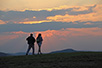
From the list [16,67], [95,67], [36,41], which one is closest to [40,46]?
[36,41]

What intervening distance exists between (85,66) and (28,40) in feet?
38.8

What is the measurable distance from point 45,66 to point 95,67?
385 centimetres

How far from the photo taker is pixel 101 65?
54.5 ft

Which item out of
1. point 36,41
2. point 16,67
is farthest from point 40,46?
point 16,67

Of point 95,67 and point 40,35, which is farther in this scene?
point 40,35

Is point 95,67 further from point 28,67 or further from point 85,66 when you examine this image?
point 28,67

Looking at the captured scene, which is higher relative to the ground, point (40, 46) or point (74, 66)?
point (40, 46)

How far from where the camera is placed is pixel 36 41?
88.9ft

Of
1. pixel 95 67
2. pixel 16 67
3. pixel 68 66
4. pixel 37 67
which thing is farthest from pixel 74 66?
pixel 16 67

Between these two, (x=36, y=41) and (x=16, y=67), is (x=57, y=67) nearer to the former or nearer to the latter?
(x=16, y=67)

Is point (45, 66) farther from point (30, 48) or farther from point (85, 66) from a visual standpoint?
point (30, 48)

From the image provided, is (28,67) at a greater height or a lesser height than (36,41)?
lesser

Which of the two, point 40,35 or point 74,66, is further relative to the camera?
point 40,35

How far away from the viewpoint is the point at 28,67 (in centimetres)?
1667
